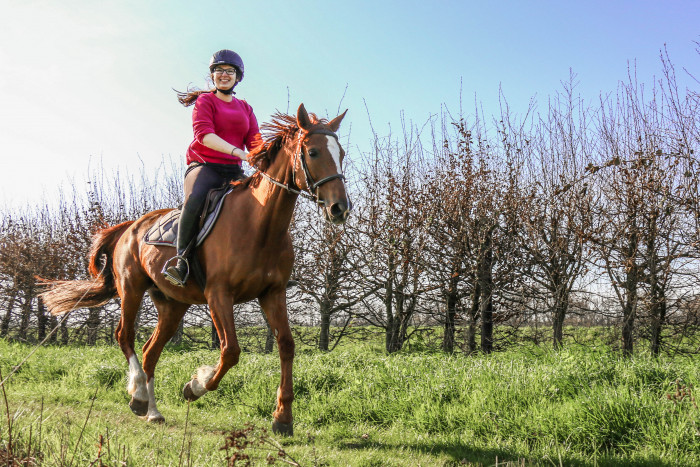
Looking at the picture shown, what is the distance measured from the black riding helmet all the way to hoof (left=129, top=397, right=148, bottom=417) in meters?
3.48

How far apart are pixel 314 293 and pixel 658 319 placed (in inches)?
271

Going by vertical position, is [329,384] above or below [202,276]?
below

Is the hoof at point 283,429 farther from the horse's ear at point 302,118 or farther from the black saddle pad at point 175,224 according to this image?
the horse's ear at point 302,118

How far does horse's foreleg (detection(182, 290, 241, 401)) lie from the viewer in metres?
4.46

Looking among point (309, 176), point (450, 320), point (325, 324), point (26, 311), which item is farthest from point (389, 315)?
point (26, 311)

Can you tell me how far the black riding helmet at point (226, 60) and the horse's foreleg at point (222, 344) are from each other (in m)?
2.35

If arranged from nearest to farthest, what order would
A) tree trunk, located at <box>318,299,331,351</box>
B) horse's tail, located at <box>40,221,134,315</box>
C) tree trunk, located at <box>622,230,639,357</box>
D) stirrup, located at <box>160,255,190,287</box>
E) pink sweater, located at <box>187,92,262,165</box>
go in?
stirrup, located at <box>160,255,190,287</box> < pink sweater, located at <box>187,92,262,165</box> < horse's tail, located at <box>40,221,134,315</box> < tree trunk, located at <box>622,230,639,357</box> < tree trunk, located at <box>318,299,331,351</box>

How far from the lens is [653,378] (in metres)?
5.01

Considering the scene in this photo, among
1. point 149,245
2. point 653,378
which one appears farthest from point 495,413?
point 149,245

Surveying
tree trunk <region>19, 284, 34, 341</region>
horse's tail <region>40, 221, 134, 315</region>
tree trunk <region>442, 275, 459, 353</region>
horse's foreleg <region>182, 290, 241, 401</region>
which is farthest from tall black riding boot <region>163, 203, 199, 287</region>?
tree trunk <region>19, 284, 34, 341</region>

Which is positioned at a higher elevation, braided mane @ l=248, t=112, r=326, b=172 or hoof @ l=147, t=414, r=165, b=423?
braided mane @ l=248, t=112, r=326, b=172

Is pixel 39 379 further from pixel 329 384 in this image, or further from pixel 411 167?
pixel 411 167

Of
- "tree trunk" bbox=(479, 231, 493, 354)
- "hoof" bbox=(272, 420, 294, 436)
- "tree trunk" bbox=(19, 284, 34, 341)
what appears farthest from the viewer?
"tree trunk" bbox=(19, 284, 34, 341)

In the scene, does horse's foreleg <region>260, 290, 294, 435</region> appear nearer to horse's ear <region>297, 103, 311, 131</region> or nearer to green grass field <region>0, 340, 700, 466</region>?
green grass field <region>0, 340, 700, 466</region>
